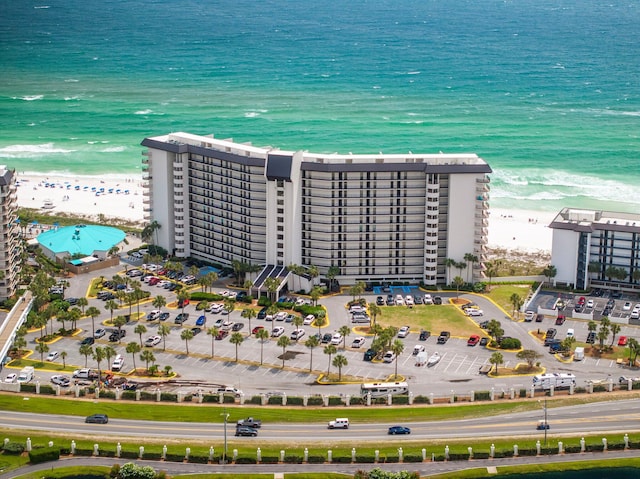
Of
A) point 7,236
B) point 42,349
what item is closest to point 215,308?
point 42,349

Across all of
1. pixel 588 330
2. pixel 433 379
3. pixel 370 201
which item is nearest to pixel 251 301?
pixel 370 201

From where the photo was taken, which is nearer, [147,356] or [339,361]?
[339,361]

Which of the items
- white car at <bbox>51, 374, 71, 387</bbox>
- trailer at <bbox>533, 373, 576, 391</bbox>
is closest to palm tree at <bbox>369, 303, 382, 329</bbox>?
trailer at <bbox>533, 373, 576, 391</bbox>

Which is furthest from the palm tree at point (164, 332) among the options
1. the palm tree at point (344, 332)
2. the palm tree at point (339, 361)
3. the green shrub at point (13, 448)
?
the green shrub at point (13, 448)

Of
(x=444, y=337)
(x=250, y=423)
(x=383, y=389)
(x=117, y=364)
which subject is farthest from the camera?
(x=444, y=337)

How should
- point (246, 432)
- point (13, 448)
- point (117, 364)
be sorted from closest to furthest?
point (13, 448), point (246, 432), point (117, 364)

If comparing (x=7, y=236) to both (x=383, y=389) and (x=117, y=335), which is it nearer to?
(x=117, y=335)

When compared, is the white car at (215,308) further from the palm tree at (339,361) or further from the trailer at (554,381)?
the trailer at (554,381)

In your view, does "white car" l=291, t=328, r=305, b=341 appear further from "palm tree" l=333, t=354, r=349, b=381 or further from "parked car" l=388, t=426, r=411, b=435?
"parked car" l=388, t=426, r=411, b=435
